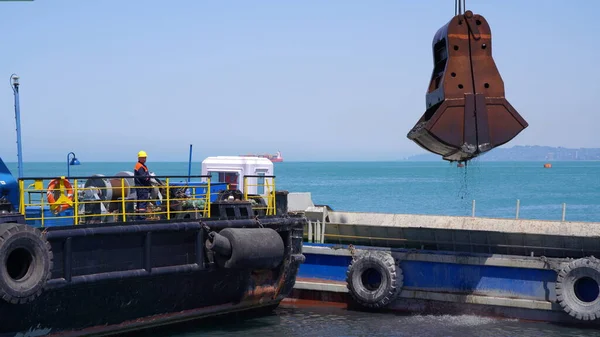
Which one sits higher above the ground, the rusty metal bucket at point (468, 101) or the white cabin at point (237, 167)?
the rusty metal bucket at point (468, 101)

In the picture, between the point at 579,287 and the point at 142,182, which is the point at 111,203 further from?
the point at 579,287

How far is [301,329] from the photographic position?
16219mm

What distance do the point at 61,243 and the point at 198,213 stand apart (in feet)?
11.4

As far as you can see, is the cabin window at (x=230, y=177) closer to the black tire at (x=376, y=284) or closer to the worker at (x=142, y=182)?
the black tire at (x=376, y=284)

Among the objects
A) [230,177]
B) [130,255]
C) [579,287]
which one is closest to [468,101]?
[579,287]

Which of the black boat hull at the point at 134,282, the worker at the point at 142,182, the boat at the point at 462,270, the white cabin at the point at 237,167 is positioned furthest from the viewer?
the white cabin at the point at 237,167

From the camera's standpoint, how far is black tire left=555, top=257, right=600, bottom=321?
1563 centimetres

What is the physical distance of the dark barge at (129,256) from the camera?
491 inches

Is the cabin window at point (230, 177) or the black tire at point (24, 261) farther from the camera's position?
the cabin window at point (230, 177)

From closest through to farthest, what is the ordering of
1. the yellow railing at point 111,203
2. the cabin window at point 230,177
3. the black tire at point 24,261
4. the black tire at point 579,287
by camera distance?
the black tire at point 24,261, the yellow railing at point 111,203, the black tire at point 579,287, the cabin window at point 230,177

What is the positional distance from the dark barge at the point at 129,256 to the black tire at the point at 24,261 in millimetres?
15

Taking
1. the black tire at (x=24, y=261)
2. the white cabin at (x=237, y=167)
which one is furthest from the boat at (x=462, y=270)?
the black tire at (x=24, y=261)

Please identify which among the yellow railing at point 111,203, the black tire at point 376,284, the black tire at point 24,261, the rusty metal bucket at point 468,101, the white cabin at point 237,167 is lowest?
the black tire at point 376,284

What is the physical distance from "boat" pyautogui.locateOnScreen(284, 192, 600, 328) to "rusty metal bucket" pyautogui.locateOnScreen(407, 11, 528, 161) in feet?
9.28
